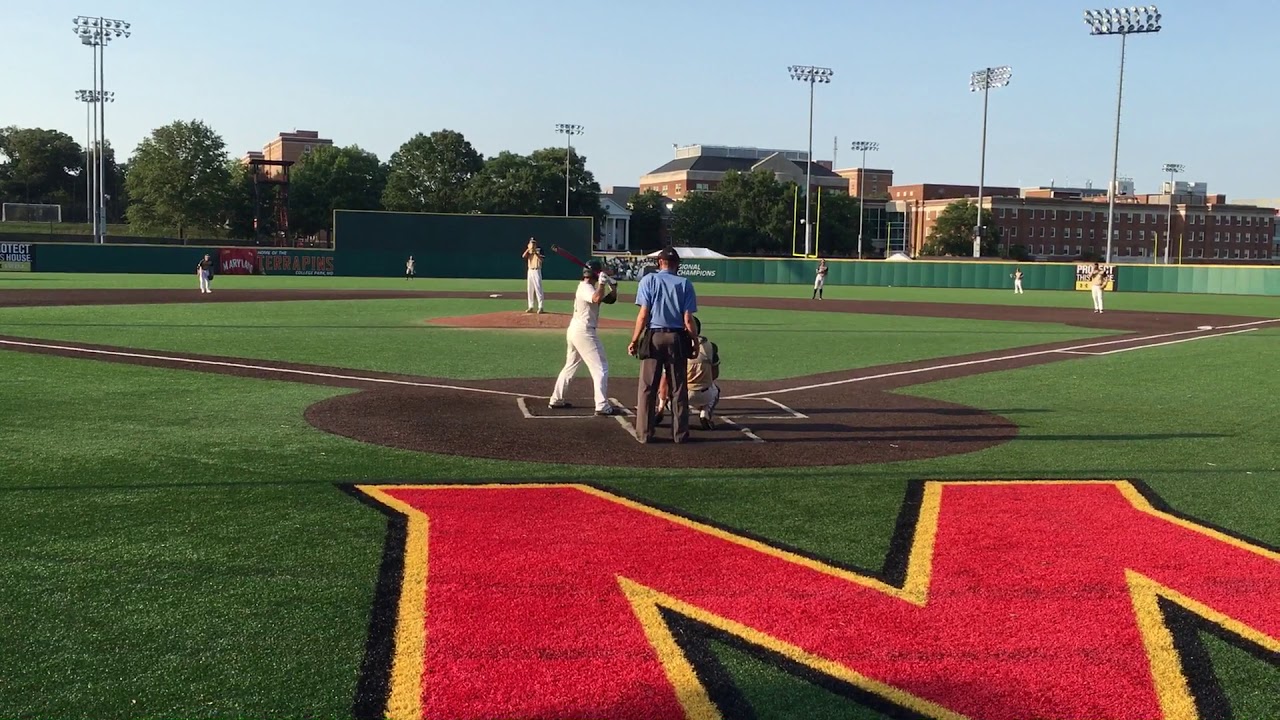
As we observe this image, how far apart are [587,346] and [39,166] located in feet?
359

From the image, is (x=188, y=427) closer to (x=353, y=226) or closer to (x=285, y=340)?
(x=285, y=340)

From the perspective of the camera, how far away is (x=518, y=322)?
77.9 ft

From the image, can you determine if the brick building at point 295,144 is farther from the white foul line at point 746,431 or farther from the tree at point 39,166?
the white foul line at point 746,431

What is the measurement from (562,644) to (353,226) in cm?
5255

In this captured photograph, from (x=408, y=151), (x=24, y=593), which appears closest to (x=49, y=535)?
(x=24, y=593)

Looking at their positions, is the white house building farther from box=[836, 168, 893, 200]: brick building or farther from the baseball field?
the baseball field

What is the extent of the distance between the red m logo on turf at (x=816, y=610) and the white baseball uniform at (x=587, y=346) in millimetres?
3769

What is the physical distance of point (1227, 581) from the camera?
18.1ft

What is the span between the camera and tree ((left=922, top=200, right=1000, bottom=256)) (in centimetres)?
11088

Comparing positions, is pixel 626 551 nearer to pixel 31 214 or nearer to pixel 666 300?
pixel 666 300

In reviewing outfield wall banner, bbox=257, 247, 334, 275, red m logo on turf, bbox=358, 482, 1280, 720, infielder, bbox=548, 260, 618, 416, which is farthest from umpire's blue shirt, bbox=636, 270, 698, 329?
outfield wall banner, bbox=257, 247, 334, 275

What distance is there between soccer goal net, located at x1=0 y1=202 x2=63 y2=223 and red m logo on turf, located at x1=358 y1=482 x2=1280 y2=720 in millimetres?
83234

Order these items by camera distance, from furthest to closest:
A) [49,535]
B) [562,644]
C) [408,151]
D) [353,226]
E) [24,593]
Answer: [408,151] → [353,226] → [49,535] → [24,593] → [562,644]

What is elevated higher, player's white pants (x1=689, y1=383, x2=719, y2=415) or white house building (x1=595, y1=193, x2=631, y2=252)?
white house building (x1=595, y1=193, x2=631, y2=252)
